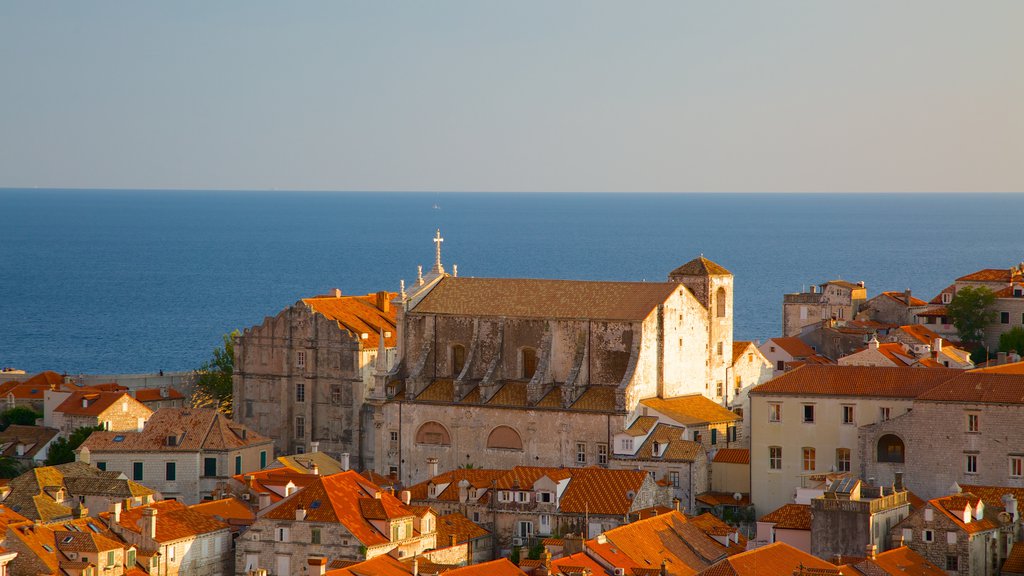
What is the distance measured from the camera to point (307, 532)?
194 ft

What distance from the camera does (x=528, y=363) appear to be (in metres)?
76.4

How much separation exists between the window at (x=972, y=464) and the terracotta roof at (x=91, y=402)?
116ft

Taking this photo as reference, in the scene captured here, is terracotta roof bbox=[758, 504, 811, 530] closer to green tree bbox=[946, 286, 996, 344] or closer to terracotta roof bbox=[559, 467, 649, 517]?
terracotta roof bbox=[559, 467, 649, 517]

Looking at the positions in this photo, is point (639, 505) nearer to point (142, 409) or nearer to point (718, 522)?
point (718, 522)

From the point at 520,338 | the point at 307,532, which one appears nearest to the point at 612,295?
the point at 520,338

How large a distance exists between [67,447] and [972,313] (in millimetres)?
43410

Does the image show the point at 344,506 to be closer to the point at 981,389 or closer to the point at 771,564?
the point at 771,564

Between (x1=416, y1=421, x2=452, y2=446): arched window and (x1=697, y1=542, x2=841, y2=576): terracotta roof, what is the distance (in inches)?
918

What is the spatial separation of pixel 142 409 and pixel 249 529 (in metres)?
23.5

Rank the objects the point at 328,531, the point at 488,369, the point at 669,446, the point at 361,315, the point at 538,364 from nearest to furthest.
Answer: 1. the point at 328,531
2. the point at 669,446
3. the point at 538,364
4. the point at 488,369
5. the point at 361,315

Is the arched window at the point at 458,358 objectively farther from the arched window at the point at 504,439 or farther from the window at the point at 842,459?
the window at the point at 842,459

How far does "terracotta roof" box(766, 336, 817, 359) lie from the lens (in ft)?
312

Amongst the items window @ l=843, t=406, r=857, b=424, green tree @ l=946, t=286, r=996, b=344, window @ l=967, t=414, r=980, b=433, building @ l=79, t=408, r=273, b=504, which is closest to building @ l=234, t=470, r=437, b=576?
building @ l=79, t=408, r=273, b=504

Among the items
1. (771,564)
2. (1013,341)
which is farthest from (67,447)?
(1013,341)
